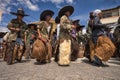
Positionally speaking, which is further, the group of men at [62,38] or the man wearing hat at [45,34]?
the man wearing hat at [45,34]

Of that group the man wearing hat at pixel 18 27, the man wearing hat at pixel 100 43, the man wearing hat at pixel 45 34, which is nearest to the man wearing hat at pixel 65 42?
the man wearing hat at pixel 45 34

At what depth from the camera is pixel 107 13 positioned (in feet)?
116

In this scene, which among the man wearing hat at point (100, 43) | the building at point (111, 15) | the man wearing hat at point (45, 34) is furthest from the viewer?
the building at point (111, 15)

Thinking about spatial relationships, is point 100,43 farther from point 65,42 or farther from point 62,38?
point 62,38

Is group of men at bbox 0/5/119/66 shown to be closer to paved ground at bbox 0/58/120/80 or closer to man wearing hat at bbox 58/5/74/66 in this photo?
man wearing hat at bbox 58/5/74/66

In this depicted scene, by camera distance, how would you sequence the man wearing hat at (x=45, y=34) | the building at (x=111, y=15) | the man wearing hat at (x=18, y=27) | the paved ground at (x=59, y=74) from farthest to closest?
the building at (x=111, y=15) < the man wearing hat at (x=18, y=27) < the man wearing hat at (x=45, y=34) < the paved ground at (x=59, y=74)

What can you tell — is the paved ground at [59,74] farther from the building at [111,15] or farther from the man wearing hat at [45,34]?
the building at [111,15]

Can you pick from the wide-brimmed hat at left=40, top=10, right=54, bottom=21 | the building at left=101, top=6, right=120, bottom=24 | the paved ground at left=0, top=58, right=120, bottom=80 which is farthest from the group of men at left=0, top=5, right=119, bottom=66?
the building at left=101, top=6, right=120, bottom=24

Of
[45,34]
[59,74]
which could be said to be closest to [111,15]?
[45,34]

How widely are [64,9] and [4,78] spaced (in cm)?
373

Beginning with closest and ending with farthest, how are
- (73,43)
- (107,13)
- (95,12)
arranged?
1. (95,12)
2. (73,43)
3. (107,13)

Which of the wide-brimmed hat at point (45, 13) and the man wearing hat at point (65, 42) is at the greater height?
the wide-brimmed hat at point (45, 13)

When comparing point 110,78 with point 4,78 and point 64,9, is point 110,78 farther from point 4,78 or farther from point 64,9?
point 64,9

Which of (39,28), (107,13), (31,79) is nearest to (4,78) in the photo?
(31,79)
